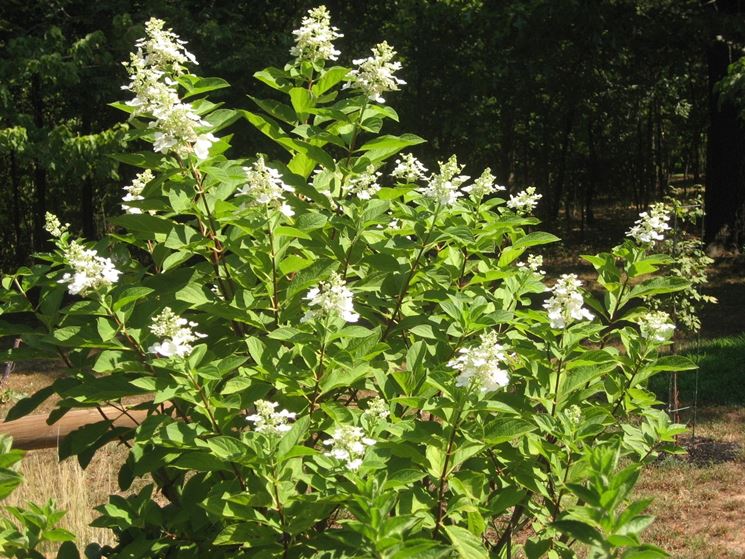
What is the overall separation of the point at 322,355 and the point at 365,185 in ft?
2.28

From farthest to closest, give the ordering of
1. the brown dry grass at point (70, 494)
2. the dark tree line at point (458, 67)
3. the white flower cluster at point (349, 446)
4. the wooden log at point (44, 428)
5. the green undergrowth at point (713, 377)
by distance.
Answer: the dark tree line at point (458, 67) < the green undergrowth at point (713, 377) < the brown dry grass at point (70, 494) < the wooden log at point (44, 428) < the white flower cluster at point (349, 446)

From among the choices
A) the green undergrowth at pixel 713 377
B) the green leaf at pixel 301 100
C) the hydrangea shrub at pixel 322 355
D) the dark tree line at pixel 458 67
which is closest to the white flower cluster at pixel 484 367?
the hydrangea shrub at pixel 322 355

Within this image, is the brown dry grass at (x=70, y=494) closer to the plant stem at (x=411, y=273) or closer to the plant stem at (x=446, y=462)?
the plant stem at (x=411, y=273)

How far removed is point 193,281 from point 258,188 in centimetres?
39

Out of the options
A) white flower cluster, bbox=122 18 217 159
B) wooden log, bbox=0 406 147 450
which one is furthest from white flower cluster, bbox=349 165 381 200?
wooden log, bbox=0 406 147 450

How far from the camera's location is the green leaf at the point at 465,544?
6.46 feet

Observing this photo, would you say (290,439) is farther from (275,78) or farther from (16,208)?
(16,208)

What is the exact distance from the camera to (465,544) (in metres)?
2.00

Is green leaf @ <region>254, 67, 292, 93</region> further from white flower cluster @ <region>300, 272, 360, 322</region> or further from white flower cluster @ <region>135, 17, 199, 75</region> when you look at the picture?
white flower cluster @ <region>300, 272, 360, 322</region>

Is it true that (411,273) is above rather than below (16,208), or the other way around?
below

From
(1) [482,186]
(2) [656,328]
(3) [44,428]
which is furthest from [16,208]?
(2) [656,328]

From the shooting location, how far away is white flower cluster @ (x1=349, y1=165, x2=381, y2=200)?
2.61 m

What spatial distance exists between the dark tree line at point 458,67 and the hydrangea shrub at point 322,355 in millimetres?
8700

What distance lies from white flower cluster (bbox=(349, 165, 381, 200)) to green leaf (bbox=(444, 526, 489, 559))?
1.04 meters
